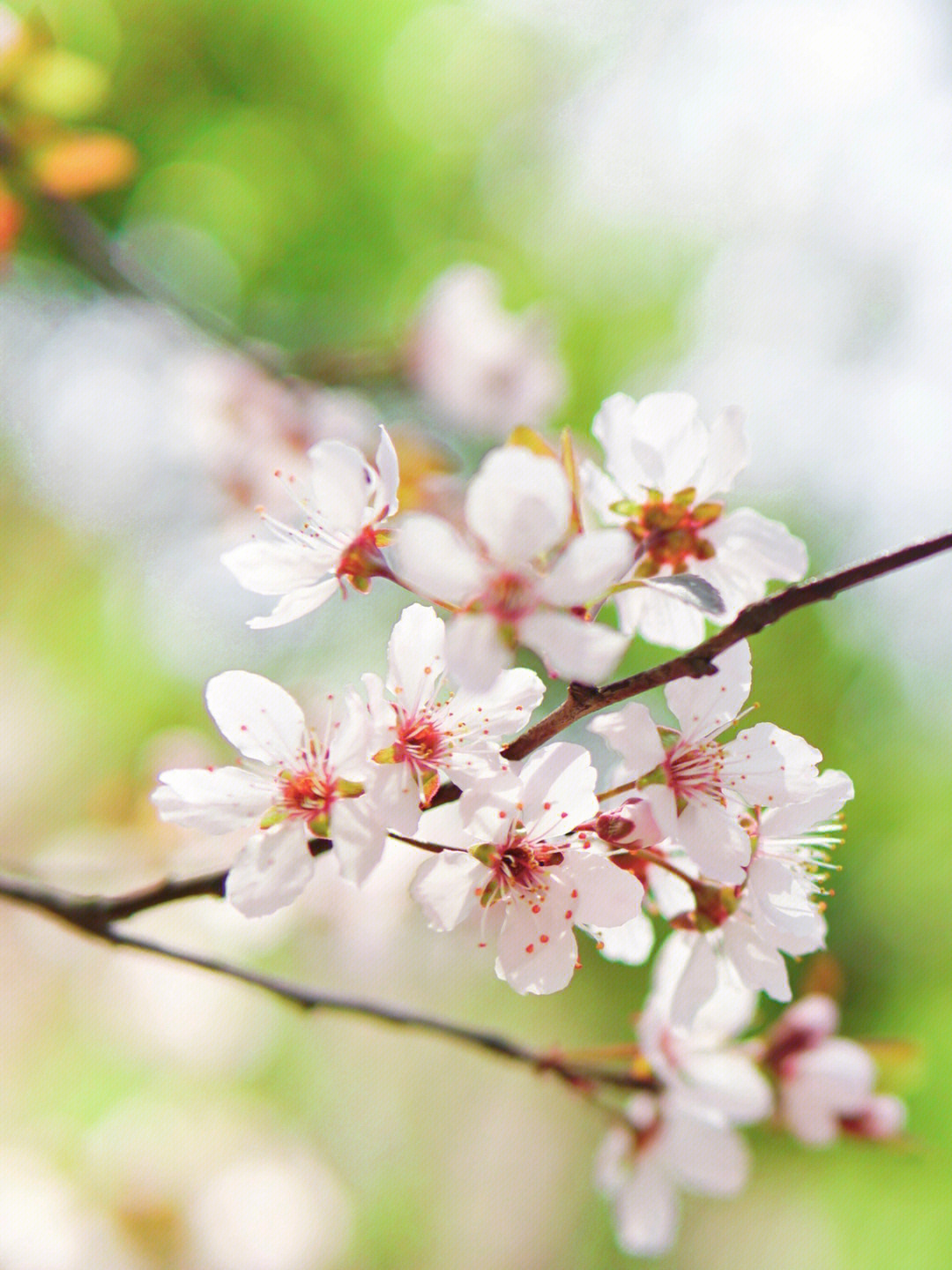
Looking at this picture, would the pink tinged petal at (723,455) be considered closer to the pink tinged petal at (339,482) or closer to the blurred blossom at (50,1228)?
the pink tinged petal at (339,482)

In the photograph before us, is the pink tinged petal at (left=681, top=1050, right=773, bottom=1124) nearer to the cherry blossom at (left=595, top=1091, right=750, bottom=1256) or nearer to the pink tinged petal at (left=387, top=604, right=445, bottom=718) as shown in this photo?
the cherry blossom at (left=595, top=1091, right=750, bottom=1256)

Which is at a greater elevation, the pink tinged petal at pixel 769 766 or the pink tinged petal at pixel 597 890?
the pink tinged petal at pixel 769 766

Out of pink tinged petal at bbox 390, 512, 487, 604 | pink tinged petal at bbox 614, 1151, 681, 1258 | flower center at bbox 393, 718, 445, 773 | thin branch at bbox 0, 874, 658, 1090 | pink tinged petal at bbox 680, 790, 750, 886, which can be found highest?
pink tinged petal at bbox 390, 512, 487, 604

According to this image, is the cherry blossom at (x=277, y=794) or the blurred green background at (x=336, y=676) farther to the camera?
the blurred green background at (x=336, y=676)

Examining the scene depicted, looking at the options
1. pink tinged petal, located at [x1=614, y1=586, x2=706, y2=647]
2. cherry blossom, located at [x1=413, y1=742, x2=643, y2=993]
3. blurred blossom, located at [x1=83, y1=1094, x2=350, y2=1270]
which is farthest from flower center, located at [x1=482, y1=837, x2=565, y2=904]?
blurred blossom, located at [x1=83, y1=1094, x2=350, y2=1270]

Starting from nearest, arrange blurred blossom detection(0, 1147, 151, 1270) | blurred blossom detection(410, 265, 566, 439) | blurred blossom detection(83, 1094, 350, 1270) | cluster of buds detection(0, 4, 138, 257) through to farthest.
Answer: cluster of buds detection(0, 4, 138, 257)
blurred blossom detection(410, 265, 566, 439)
blurred blossom detection(0, 1147, 151, 1270)
blurred blossom detection(83, 1094, 350, 1270)

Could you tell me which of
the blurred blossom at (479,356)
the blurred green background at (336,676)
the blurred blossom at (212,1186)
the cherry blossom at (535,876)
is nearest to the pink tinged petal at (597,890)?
the cherry blossom at (535,876)
